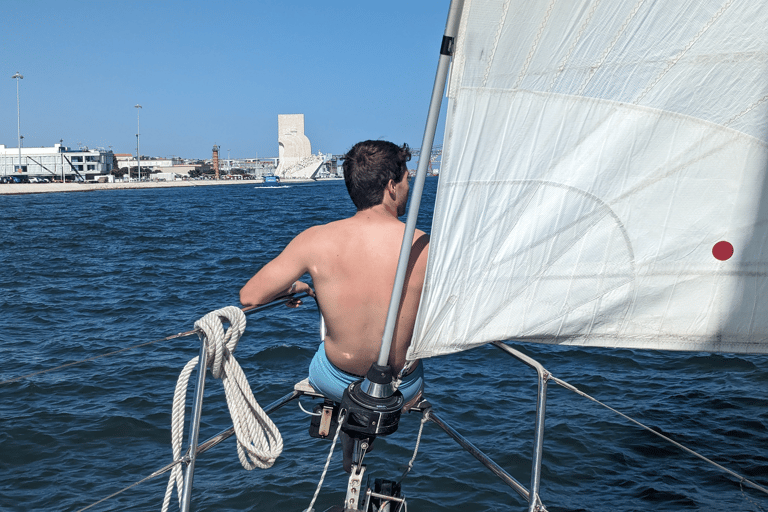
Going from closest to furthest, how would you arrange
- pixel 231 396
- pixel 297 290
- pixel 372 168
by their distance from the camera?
pixel 231 396
pixel 372 168
pixel 297 290

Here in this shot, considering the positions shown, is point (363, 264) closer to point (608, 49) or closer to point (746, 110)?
point (608, 49)

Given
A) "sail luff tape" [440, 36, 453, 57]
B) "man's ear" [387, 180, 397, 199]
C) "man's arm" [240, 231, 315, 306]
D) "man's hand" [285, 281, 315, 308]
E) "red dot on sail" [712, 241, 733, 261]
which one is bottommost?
"man's hand" [285, 281, 315, 308]

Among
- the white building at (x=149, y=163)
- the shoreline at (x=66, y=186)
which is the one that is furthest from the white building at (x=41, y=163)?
the white building at (x=149, y=163)

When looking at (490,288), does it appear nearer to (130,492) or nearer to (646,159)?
(646,159)

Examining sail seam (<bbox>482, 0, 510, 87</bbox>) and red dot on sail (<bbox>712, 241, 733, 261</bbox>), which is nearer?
sail seam (<bbox>482, 0, 510, 87</bbox>)

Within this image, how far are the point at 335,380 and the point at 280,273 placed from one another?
0.48 metres

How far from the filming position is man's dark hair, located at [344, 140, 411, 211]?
2.17 m

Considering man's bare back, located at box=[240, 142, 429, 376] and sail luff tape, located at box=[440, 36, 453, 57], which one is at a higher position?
Answer: sail luff tape, located at box=[440, 36, 453, 57]

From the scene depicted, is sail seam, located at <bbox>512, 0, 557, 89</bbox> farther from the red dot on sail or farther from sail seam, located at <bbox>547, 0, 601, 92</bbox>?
the red dot on sail

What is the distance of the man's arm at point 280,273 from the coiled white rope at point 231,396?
12 cm

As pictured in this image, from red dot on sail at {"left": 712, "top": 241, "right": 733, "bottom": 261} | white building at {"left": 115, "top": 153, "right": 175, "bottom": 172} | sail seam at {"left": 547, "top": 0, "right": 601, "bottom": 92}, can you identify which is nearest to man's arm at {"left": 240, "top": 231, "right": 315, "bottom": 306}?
sail seam at {"left": 547, "top": 0, "right": 601, "bottom": 92}

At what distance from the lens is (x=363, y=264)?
2.14 meters

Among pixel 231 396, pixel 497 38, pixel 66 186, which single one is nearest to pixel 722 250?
pixel 497 38

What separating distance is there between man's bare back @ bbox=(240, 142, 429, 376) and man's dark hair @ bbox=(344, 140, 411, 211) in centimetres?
3
